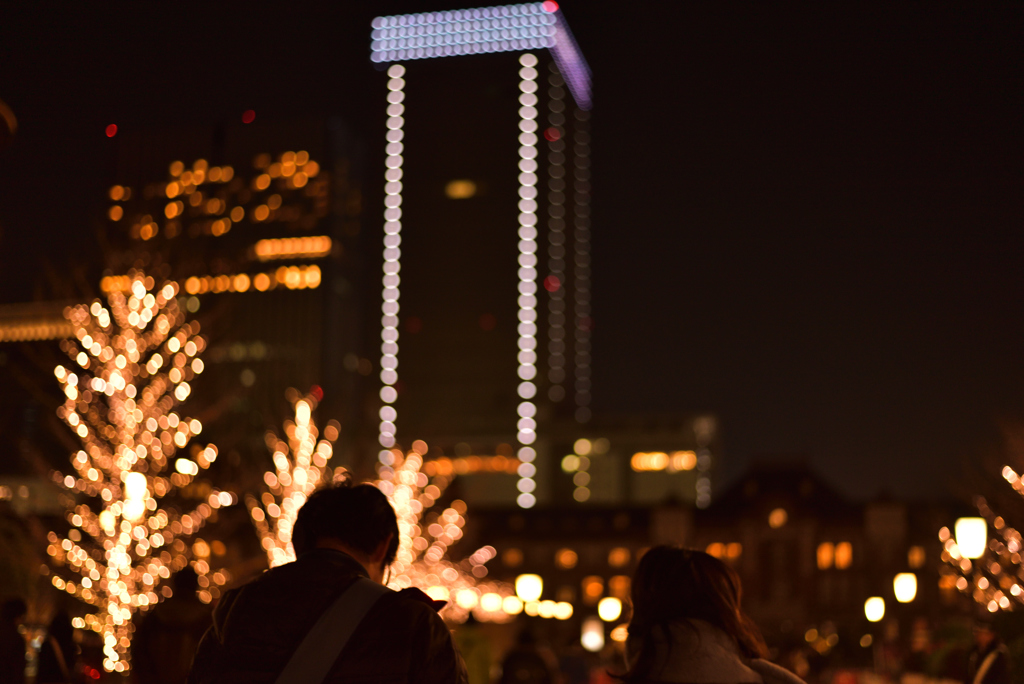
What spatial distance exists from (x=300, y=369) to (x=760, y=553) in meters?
50.8

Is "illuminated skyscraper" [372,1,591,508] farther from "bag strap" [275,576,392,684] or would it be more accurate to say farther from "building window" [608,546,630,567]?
"bag strap" [275,576,392,684]

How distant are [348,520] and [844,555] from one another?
64446 millimetres

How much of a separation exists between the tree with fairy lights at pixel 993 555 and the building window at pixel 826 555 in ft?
117

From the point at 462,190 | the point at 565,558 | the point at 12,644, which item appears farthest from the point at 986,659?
the point at 462,190

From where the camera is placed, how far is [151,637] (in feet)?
21.0

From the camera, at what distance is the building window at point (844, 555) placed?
205 feet

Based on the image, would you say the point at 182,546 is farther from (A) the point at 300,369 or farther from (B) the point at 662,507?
(A) the point at 300,369

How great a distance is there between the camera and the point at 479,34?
13125 centimetres

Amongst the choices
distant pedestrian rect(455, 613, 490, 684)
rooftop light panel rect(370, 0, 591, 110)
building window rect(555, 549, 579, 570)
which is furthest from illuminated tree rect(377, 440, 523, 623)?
rooftop light panel rect(370, 0, 591, 110)

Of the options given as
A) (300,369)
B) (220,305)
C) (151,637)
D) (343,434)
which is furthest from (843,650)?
(300,369)

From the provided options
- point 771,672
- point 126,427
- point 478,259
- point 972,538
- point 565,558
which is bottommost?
point 565,558

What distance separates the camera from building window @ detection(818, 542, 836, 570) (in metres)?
62.7

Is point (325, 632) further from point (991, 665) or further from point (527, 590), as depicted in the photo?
point (527, 590)

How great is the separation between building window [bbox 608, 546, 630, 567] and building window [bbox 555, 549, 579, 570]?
2.37 metres
